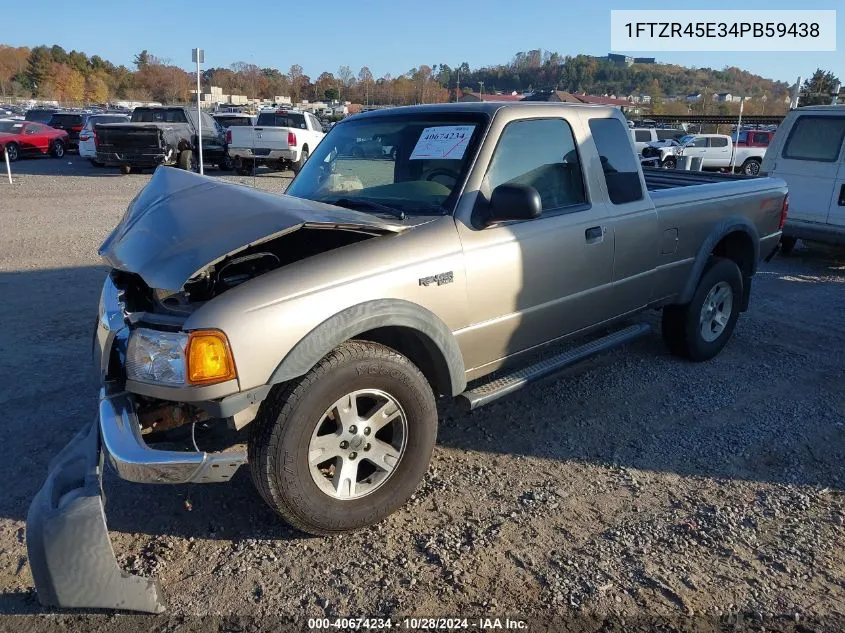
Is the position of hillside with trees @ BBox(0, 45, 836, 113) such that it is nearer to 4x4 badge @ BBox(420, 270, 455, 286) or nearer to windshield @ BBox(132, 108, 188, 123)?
windshield @ BBox(132, 108, 188, 123)

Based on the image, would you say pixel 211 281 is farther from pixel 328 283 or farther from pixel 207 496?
pixel 207 496

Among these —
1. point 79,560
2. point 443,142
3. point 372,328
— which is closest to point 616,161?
point 443,142

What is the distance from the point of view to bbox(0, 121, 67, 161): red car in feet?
75.3

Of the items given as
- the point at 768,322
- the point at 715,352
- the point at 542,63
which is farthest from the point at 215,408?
the point at 542,63

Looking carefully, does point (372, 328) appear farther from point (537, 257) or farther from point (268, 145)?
point (268, 145)

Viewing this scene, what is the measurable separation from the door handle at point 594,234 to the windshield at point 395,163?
37.0 inches

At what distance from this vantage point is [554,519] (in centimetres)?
325

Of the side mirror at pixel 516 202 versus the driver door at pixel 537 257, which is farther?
the driver door at pixel 537 257

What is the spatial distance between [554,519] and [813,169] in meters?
8.06

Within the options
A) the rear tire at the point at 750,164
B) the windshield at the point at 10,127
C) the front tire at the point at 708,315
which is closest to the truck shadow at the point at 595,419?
the front tire at the point at 708,315

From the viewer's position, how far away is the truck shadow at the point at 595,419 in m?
3.36

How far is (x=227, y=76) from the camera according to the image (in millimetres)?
127500

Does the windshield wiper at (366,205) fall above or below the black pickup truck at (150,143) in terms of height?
below

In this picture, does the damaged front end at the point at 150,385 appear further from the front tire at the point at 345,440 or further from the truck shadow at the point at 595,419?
the truck shadow at the point at 595,419
